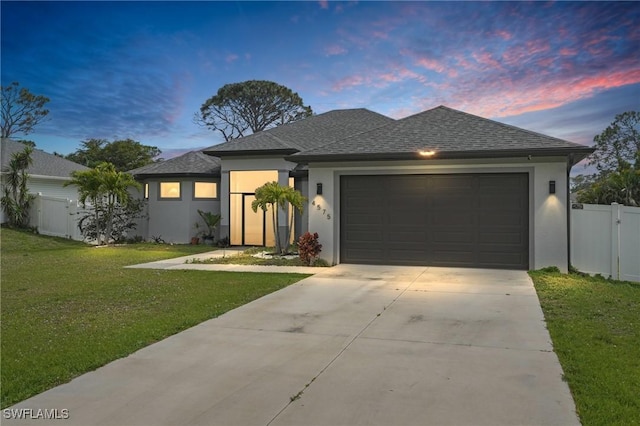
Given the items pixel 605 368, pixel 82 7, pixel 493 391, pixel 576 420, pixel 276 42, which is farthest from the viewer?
pixel 276 42

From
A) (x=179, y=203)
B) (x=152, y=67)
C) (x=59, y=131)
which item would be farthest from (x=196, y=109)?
(x=179, y=203)

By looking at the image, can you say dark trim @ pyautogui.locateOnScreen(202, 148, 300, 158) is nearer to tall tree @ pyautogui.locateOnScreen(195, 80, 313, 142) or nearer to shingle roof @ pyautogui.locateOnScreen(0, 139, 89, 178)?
shingle roof @ pyautogui.locateOnScreen(0, 139, 89, 178)

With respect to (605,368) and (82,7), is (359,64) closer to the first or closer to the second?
(82,7)

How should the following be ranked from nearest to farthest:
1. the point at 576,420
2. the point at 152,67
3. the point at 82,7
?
the point at 576,420, the point at 82,7, the point at 152,67

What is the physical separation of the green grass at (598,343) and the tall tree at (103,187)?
14477 millimetres

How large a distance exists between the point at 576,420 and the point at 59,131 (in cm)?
3991

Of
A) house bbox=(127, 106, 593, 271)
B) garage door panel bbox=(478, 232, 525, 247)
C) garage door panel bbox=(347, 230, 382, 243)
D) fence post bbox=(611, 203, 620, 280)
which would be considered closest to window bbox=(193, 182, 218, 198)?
house bbox=(127, 106, 593, 271)

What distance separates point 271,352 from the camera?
4.93 meters

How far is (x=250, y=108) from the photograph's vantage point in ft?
127

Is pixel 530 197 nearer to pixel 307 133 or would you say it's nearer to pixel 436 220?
pixel 436 220

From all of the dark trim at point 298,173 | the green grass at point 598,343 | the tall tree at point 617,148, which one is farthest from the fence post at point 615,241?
the tall tree at point 617,148

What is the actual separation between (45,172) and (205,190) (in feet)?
31.4

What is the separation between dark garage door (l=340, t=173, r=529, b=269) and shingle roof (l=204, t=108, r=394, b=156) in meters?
5.25

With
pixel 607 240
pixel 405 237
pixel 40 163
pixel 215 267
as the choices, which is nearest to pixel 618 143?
pixel 607 240
